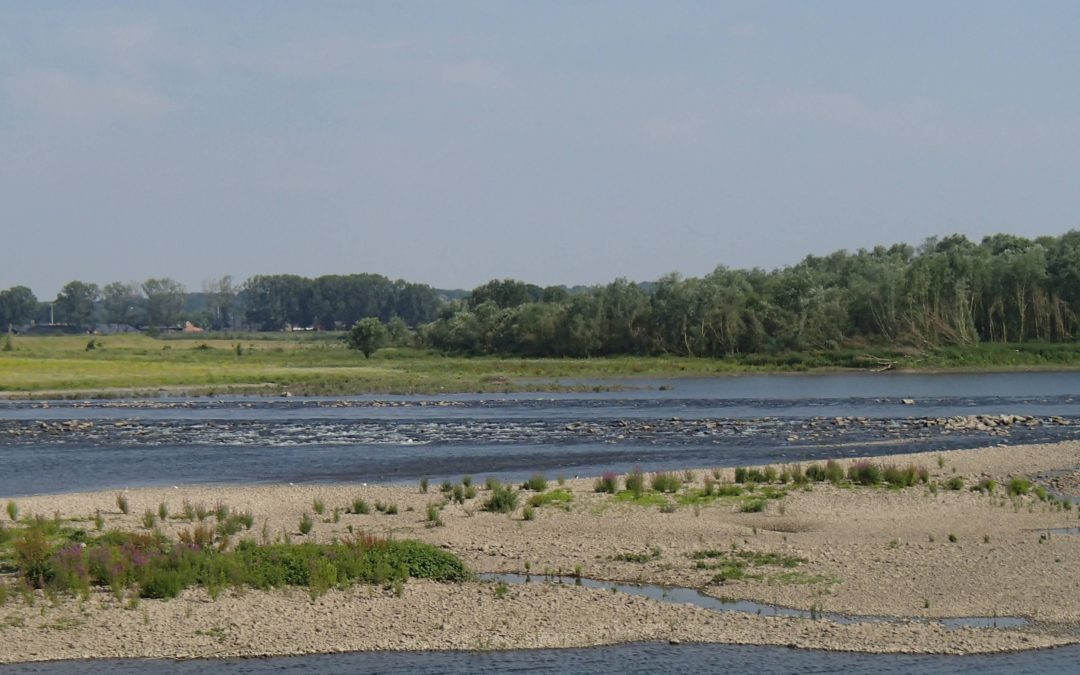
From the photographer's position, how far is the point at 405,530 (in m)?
25.2

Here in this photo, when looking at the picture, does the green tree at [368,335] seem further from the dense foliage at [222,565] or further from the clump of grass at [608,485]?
the dense foliage at [222,565]

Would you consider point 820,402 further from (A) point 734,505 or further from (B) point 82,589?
(B) point 82,589

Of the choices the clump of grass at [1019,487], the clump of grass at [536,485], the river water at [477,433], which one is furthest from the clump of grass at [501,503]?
the clump of grass at [1019,487]

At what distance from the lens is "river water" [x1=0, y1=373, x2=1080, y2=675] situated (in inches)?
660

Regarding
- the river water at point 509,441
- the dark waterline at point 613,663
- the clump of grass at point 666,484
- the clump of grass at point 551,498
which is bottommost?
the dark waterline at point 613,663

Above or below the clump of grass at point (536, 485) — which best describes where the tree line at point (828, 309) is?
above

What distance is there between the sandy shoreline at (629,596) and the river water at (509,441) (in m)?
0.54

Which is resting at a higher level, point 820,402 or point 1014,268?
point 1014,268

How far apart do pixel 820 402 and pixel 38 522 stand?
182 ft

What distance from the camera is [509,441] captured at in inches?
1959

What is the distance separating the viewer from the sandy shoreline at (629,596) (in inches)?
691

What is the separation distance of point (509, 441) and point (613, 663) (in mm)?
33025

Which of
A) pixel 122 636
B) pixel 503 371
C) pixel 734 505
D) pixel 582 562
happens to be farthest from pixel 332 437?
pixel 503 371

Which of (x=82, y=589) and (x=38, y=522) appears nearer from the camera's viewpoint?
(x=82, y=589)
